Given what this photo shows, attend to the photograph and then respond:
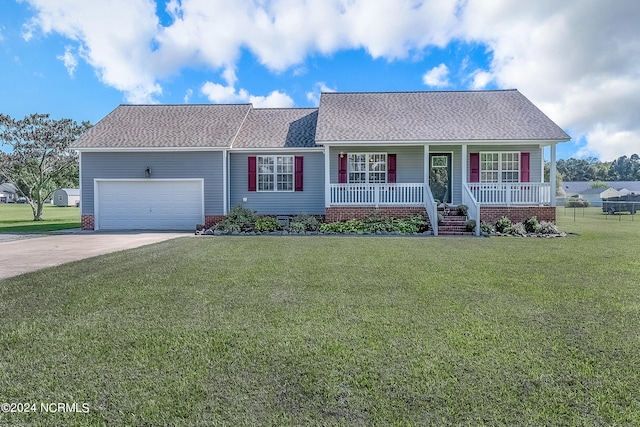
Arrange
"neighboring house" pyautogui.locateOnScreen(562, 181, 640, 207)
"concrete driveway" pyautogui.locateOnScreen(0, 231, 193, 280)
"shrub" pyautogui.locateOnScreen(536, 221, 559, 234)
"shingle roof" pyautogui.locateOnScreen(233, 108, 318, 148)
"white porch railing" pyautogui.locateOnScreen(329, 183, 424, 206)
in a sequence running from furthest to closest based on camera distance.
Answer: "neighboring house" pyautogui.locateOnScreen(562, 181, 640, 207)
"shingle roof" pyautogui.locateOnScreen(233, 108, 318, 148)
"white porch railing" pyautogui.locateOnScreen(329, 183, 424, 206)
"shrub" pyautogui.locateOnScreen(536, 221, 559, 234)
"concrete driveway" pyautogui.locateOnScreen(0, 231, 193, 280)

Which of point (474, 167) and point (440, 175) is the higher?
point (474, 167)

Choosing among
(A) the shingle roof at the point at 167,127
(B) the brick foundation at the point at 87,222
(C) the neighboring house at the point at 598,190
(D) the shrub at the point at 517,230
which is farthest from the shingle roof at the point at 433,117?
(C) the neighboring house at the point at 598,190

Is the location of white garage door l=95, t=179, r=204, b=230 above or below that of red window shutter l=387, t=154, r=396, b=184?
below

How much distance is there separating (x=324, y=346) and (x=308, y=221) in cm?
1056

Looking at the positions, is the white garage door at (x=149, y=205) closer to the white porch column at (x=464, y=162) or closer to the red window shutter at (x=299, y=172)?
the red window shutter at (x=299, y=172)

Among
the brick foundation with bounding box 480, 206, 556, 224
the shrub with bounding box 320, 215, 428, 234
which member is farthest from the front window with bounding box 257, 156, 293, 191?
the brick foundation with bounding box 480, 206, 556, 224

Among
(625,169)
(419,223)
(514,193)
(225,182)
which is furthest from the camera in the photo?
(625,169)

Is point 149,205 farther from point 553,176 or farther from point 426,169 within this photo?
point 553,176

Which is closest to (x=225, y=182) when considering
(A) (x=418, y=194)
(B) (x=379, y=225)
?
(B) (x=379, y=225)

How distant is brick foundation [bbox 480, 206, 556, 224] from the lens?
1334 centimetres

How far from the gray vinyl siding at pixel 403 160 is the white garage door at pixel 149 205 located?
584 centimetres

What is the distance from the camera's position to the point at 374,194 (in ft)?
45.9

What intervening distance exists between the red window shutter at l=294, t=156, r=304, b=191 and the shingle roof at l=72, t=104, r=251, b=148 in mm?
2871

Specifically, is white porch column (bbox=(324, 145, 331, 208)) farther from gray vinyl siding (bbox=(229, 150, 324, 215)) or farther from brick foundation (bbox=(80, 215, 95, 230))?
brick foundation (bbox=(80, 215, 95, 230))
